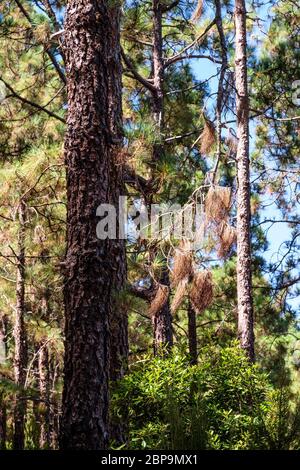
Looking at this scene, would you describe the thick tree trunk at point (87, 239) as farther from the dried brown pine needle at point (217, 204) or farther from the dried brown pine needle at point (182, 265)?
the dried brown pine needle at point (217, 204)

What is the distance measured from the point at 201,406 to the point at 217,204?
2.90 m

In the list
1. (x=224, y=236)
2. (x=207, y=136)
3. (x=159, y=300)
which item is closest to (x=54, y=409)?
(x=159, y=300)

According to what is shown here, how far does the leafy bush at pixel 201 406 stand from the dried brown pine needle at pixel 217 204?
5.71ft

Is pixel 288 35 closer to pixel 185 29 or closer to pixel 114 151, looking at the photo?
pixel 185 29

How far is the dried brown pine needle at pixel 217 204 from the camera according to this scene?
23.1ft

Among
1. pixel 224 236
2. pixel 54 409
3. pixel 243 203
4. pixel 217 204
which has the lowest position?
pixel 54 409

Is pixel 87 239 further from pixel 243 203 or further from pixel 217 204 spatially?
pixel 243 203

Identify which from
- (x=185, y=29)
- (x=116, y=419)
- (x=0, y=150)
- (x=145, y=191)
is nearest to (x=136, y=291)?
(x=145, y=191)

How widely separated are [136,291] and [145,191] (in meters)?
1.73

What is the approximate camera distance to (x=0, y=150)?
9.91 meters

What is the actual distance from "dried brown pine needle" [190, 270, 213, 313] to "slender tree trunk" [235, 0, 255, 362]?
2.42 metres

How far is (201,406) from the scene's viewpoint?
457cm

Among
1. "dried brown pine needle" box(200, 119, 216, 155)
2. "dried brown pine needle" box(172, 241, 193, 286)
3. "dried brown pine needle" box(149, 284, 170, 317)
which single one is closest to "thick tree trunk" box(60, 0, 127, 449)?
"dried brown pine needle" box(172, 241, 193, 286)
